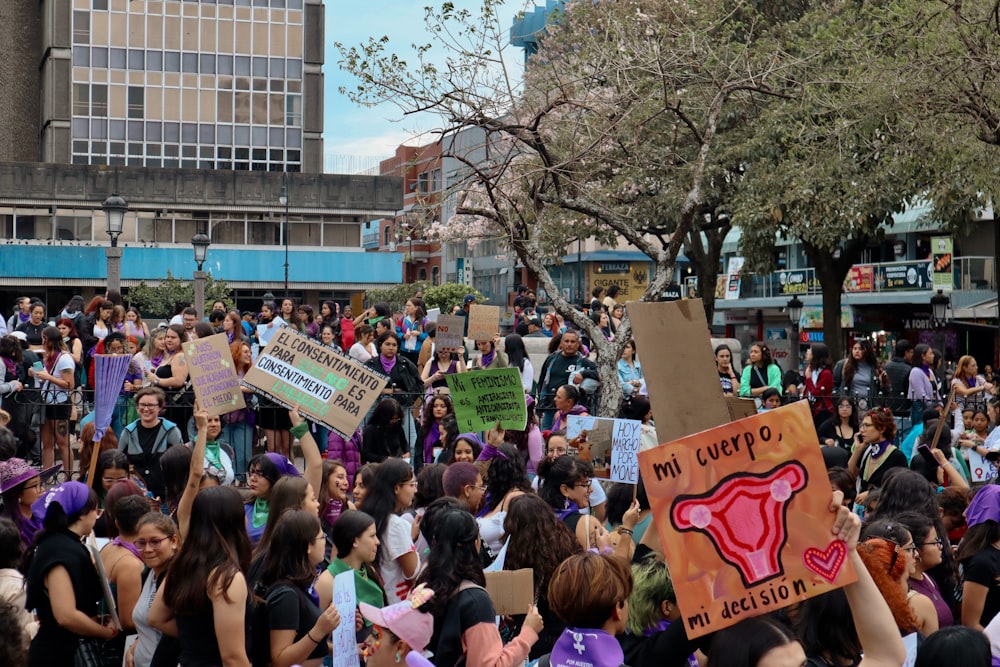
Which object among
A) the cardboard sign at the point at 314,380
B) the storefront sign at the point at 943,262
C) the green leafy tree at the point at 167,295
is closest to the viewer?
the cardboard sign at the point at 314,380

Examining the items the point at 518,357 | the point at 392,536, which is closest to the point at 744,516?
the point at 392,536

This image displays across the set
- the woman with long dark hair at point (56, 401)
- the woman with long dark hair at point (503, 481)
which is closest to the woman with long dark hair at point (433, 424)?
the woman with long dark hair at point (503, 481)

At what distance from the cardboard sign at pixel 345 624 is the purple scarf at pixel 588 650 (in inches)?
34.1

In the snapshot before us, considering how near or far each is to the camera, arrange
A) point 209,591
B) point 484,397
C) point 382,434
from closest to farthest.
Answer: point 209,591 → point 484,397 → point 382,434

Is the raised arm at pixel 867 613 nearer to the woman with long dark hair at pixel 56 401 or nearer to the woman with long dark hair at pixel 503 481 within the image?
the woman with long dark hair at pixel 503 481

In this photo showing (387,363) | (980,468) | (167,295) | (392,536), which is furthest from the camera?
(167,295)

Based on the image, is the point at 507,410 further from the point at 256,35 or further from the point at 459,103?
the point at 256,35

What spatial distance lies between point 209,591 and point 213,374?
4.33 meters

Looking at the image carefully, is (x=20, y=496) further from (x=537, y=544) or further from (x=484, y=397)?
(x=484, y=397)

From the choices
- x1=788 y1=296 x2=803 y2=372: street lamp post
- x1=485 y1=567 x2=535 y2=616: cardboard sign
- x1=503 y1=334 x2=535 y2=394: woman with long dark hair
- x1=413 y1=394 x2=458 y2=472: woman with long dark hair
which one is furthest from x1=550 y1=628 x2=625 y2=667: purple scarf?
x1=788 y1=296 x2=803 y2=372: street lamp post

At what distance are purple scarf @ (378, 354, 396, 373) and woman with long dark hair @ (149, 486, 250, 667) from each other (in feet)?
26.0

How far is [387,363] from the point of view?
42.6 ft

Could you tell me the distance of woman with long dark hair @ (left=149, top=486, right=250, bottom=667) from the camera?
15.5ft

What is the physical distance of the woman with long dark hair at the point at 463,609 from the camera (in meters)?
4.71
